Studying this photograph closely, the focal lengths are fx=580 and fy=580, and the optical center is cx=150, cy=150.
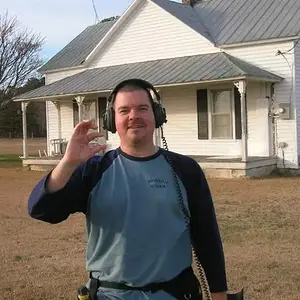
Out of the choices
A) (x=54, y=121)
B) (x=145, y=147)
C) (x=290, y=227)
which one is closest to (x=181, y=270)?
(x=145, y=147)

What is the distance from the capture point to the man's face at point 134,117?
8.03 ft

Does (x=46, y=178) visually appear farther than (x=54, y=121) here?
No

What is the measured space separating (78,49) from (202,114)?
823 cm

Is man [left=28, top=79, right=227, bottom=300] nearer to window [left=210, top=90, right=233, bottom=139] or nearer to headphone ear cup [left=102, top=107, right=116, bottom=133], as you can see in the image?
headphone ear cup [left=102, top=107, right=116, bottom=133]

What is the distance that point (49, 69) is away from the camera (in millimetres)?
25031

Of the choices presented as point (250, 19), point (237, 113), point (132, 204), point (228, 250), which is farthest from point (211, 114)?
point (132, 204)

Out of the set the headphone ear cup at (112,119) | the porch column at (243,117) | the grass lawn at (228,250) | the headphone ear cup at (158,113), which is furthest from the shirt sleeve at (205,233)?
the porch column at (243,117)

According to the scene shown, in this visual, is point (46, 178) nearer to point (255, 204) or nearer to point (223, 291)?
point (223, 291)

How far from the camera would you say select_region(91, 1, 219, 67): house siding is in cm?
2028

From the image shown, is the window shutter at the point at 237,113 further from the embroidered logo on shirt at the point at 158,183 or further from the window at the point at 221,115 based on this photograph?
the embroidered logo on shirt at the point at 158,183

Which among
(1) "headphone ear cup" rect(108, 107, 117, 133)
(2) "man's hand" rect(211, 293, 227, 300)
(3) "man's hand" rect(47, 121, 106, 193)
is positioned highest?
(1) "headphone ear cup" rect(108, 107, 117, 133)

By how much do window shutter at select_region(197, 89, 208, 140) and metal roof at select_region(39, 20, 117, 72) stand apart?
6513mm

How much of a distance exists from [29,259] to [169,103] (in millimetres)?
13769

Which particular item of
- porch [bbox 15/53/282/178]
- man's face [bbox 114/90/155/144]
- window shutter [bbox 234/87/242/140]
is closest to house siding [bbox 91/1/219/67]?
porch [bbox 15/53/282/178]
